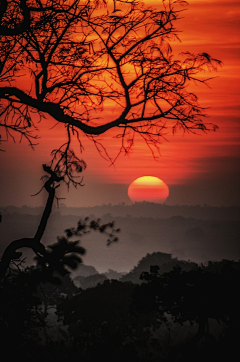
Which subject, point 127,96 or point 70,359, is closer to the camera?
point 127,96

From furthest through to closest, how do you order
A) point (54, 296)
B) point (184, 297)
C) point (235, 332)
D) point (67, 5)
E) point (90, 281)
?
point (90, 281), point (54, 296), point (184, 297), point (235, 332), point (67, 5)

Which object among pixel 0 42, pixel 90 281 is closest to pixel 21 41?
pixel 0 42

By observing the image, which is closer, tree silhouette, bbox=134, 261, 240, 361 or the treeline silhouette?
the treeline silhouette

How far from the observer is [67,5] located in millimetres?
7438

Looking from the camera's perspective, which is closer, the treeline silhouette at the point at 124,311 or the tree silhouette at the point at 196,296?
the treeline silhouette at the point at 124,311

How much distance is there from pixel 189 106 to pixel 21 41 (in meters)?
2.89

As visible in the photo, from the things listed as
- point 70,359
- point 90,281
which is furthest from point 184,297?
point 90,281

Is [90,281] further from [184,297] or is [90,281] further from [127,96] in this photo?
[127,96]

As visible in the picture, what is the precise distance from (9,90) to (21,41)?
835 mm

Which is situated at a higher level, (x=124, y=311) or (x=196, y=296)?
(x=196, y=296)

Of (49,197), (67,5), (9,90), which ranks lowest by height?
(49,197)

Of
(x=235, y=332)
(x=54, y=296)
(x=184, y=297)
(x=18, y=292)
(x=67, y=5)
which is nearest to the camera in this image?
(x=67, y=5)

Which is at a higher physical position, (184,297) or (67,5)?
(67,5)

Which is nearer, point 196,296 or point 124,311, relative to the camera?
point 196,296
